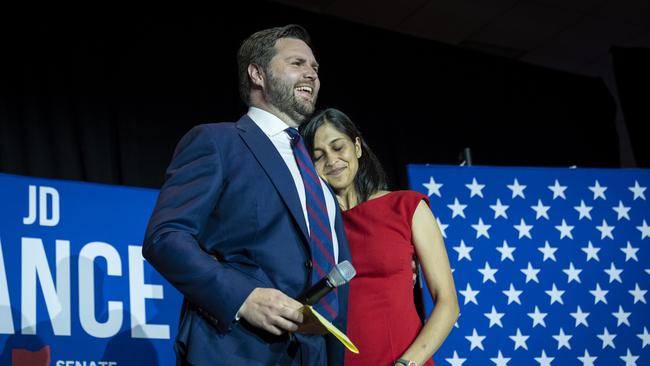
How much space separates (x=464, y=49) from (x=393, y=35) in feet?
1.79

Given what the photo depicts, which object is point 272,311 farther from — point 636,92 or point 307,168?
point 636,92

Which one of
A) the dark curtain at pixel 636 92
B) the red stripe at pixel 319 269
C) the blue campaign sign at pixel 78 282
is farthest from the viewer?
the dark curtain at pixel 636 92

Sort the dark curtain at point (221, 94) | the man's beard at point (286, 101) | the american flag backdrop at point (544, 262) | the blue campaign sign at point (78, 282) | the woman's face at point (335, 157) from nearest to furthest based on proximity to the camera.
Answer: the man's beard at point (286, 101)
the woman's face at point (335, 157)
the blue campaign sign at point (78, 282)
the american flag backdrop at point (544, 262)
the dark curtain at point (221, 94)

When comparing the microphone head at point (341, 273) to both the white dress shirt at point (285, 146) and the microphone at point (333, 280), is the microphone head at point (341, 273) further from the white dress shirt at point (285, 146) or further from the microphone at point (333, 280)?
the white dress shirt at point (285, 146)

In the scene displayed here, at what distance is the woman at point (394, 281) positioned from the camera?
1.93 m

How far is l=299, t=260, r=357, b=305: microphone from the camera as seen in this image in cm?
122

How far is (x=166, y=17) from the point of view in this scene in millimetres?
4016

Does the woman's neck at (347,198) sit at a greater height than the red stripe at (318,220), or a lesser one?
greater

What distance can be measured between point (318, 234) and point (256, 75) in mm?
462

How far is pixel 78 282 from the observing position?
257cm

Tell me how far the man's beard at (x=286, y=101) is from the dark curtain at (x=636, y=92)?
3978 millimetres

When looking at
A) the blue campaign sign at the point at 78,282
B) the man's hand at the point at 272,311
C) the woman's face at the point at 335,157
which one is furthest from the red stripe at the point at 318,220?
the blue campaign sign at the point at 78,282

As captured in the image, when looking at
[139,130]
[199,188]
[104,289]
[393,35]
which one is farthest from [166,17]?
[199,188]

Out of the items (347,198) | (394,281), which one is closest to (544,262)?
(347,198)
